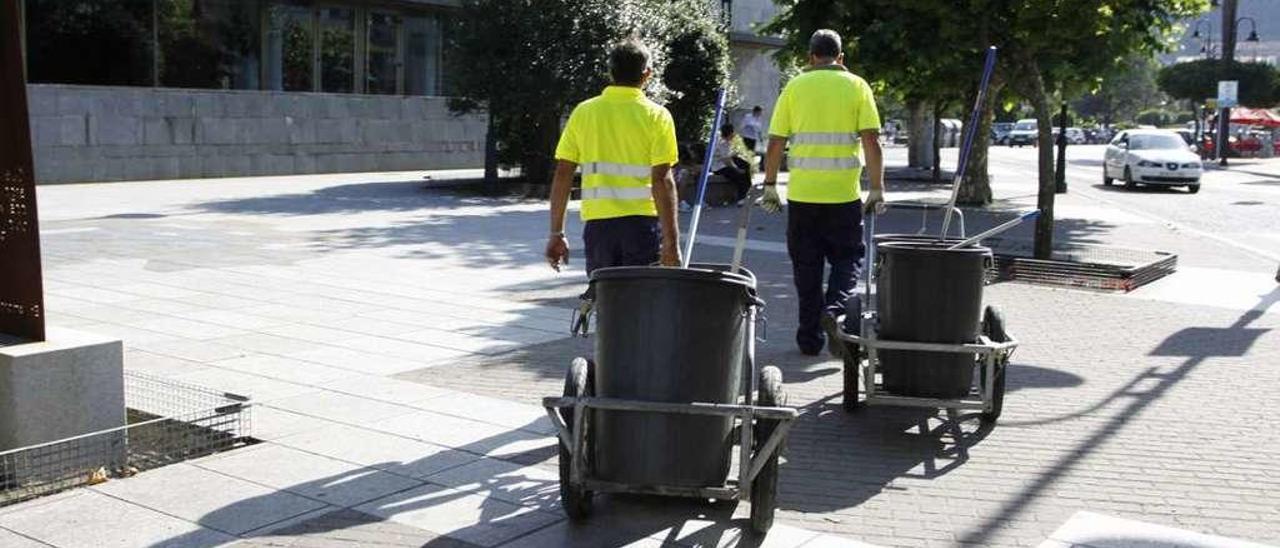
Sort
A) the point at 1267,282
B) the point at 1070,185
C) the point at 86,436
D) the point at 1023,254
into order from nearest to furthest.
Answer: the point at 86,436
the point at 1267,282
the point at 1023,254
the point at 1070,185

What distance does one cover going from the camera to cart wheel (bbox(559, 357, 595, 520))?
4961mm

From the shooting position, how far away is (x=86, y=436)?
18.1 ft

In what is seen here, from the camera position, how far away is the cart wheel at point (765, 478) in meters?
4.88

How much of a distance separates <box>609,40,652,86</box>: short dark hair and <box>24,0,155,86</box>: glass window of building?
20.0m

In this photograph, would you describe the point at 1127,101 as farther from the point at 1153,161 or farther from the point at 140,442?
A: the point at 140,442

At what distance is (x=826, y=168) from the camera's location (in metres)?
7.82

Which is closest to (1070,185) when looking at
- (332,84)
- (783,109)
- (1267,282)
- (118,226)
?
(332,84)

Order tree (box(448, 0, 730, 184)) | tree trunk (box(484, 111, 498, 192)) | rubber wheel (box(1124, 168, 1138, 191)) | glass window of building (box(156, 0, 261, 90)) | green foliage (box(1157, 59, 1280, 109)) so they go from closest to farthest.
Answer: tree (box(448, 0, 730, 184))
tree trunk (box(484, 111, 498, 192))
glass window of building (box(156, 0, 261, 90))
rubber wheel (box(1124, 168, 1138, 191))
green foliage (box(1157, 59, 1280, 109))

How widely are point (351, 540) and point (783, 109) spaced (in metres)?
4.09

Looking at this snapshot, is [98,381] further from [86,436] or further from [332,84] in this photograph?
[332,84]

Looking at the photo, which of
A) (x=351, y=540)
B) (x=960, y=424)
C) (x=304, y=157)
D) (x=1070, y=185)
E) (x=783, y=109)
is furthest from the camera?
(x=1070, y=185)

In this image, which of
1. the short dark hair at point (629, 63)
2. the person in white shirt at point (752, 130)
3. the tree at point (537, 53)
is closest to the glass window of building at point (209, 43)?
the tree at point (537, 53)

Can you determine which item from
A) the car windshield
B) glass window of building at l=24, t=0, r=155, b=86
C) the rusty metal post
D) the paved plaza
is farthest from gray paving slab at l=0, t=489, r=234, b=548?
the car windshield

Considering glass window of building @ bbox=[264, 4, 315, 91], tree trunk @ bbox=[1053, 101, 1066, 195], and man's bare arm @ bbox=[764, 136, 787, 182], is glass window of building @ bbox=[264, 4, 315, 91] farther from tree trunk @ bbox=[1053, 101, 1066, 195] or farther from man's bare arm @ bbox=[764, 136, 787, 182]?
man's bare arm @ bbox=[764, 136, 787, 182]
